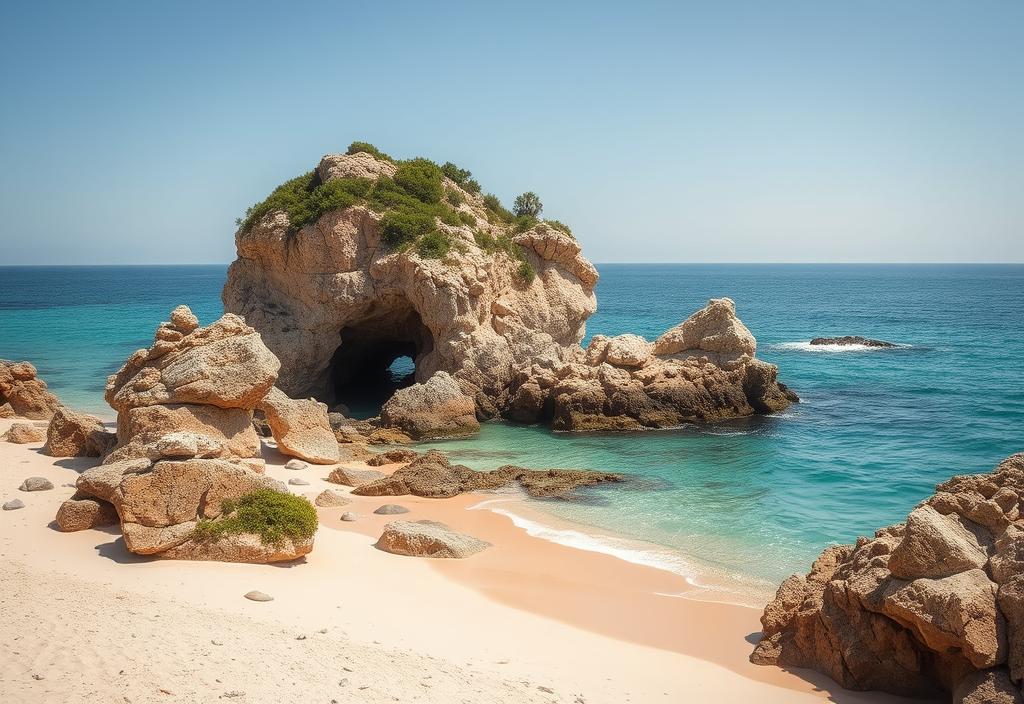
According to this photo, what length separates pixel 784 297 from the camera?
104 metres

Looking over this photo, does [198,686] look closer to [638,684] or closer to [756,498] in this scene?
[638,684]

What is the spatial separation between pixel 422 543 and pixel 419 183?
774 inches

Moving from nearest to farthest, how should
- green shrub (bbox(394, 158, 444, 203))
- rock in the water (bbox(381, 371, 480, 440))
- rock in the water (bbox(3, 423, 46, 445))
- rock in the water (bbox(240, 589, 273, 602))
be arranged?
rock in the water (bbox(240, 589, 273, 602)) → rock in the water (bbox(3, 423, 46, 445)) → rock in the water (bbox(381, 371, 480, 440)) → green shrub (bbox(394, 158, 444, 203))

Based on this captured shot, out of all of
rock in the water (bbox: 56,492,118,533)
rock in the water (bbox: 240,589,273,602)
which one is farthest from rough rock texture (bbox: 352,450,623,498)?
rock in the water (bbox: 240,589,273,602)

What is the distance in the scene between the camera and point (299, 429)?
1966 centimetres

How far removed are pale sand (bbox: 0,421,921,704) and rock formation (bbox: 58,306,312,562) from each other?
39 cm

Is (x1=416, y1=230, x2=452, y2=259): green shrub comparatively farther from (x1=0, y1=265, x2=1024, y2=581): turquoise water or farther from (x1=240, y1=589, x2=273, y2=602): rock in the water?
(x1=240, y1=589, x2=273, y2=602): rock in the water

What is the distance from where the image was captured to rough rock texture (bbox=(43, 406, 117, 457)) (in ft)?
58.2

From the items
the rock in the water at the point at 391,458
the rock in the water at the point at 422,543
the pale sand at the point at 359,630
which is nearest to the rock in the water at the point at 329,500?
the pale sand at the point at 359,630

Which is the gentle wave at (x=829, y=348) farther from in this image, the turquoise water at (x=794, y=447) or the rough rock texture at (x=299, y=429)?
the rough rock texture at (x=299, y=429)

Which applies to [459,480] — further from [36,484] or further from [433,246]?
[433,246]

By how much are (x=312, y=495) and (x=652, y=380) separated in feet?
46.8

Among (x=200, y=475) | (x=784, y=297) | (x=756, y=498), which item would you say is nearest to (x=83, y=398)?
(x=200, y=475)

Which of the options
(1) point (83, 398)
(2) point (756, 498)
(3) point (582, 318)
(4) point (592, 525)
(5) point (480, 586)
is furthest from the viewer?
(3) point (582, 318)
